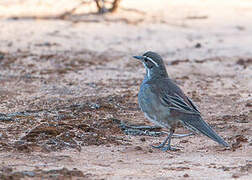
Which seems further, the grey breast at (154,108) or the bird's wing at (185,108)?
the grey breast at (154,108)

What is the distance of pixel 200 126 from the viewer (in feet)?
22.4

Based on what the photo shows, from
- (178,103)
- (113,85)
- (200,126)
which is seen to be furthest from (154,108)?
(113,85)

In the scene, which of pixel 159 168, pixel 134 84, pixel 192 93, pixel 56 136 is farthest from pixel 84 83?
pixel 159 168

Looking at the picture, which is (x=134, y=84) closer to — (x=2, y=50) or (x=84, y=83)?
(x=84, y=83)

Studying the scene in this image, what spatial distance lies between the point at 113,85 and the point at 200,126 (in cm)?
360

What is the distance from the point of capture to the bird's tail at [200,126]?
6676 millimetres

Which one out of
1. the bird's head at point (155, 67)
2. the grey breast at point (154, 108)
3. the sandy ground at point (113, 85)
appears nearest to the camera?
the sandy ground at point (113, 85)

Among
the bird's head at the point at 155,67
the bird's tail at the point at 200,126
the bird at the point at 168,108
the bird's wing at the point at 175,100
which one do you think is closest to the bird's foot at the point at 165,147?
the bird at the point at 168,108

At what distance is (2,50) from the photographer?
12086 millimetres

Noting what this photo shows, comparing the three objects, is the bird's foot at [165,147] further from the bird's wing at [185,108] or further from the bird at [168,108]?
the bird's wing at [185,108]

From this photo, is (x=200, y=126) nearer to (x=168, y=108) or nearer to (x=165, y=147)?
(x=168, y=108)

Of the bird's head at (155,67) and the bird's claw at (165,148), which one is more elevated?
the bird's head at (155,67)

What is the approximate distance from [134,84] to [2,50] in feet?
10.5

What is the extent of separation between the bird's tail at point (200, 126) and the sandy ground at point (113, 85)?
0.24 m
